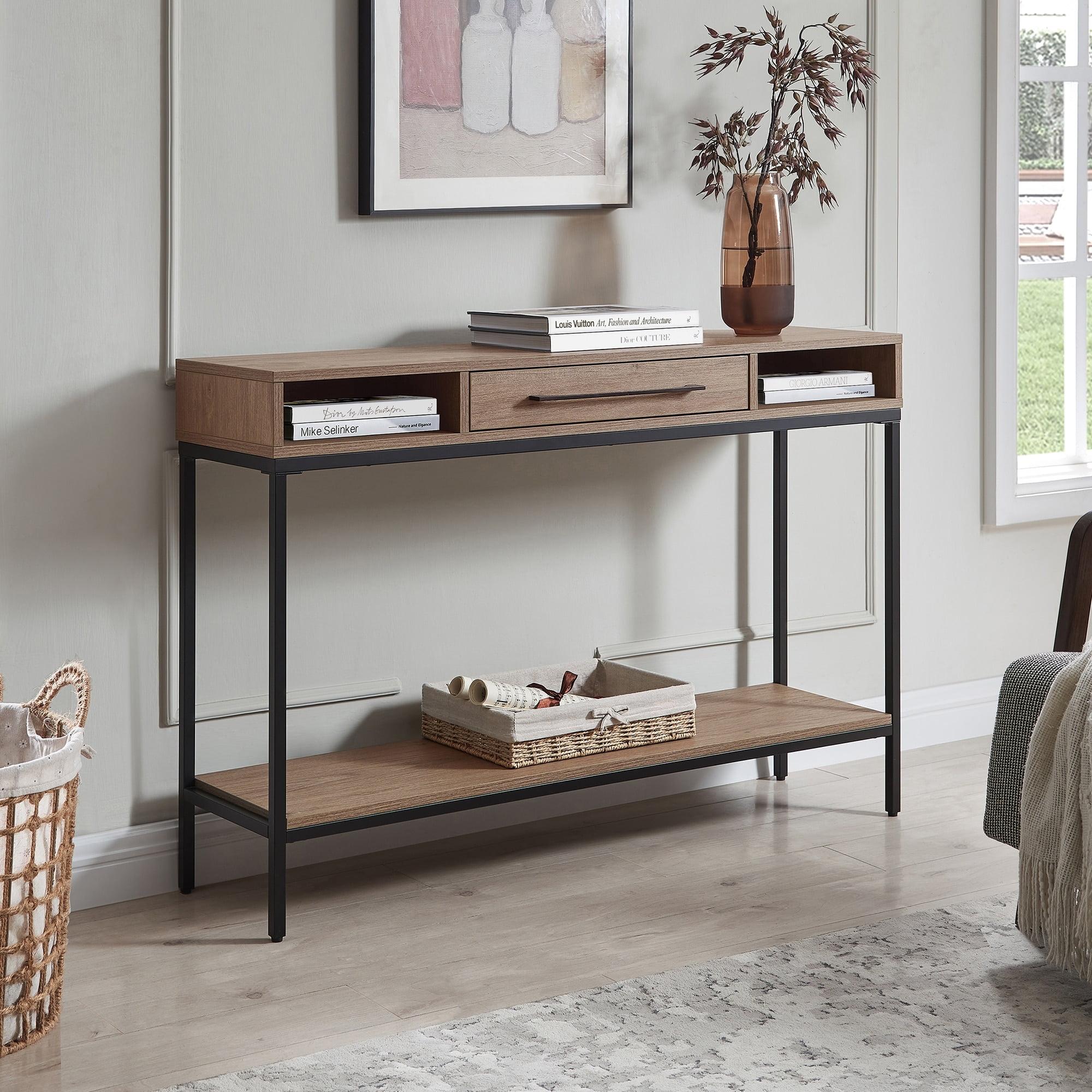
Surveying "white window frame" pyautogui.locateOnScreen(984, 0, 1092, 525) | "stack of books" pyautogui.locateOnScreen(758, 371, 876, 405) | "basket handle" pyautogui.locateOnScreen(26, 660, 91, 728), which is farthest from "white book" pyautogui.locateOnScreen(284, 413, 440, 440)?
"white window frame" pyautogui.locateOnScreen(984, 0, 1092, 525)

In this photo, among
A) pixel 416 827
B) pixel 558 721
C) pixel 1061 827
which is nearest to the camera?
pixel 1061 827

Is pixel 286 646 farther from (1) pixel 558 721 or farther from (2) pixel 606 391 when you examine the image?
(2) pixel 606 391

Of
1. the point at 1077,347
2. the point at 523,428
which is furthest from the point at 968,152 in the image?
the point at 523,428

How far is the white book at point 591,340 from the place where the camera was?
9.27ft

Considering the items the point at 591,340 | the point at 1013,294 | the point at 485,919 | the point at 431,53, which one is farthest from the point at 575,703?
the point at 1013,294

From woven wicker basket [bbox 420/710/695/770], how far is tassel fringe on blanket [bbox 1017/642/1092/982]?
802mm

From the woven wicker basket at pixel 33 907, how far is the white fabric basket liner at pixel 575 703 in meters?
0.82

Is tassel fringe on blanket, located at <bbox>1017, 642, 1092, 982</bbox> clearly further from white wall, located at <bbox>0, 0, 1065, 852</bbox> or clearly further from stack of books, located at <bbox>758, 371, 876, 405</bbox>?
white wall, located at <bbox>0, 0, 1065, 852</bbox>

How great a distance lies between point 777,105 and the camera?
328 centimetres

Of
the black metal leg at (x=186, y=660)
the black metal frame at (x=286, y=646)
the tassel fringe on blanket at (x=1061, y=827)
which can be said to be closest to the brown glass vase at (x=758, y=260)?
the black metal frame at (x=286, y=646)

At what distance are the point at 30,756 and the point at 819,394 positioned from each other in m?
1.61

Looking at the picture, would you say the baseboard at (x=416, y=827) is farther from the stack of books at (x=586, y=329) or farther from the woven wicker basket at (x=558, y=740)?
the stack of books at (x=586, y=329)

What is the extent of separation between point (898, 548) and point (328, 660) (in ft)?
3.95

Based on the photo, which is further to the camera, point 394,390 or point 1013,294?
point 1013,294
